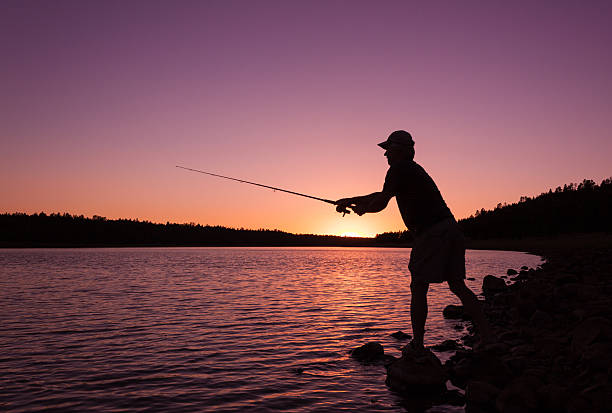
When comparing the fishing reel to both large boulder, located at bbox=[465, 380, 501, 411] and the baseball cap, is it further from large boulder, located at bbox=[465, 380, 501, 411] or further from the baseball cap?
large boulder, located at bbox=[465, 380, 501, 411]

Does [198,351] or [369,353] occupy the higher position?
[369,353]

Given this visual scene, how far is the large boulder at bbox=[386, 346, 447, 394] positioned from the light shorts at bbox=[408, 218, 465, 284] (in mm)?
962

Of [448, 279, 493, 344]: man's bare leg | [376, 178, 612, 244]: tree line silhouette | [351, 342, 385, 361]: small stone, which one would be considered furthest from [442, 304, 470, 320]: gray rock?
[376, 178, 612, 244]: tree line silhouette

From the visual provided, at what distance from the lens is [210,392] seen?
18.4 feet

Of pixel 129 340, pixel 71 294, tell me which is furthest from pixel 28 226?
pixel 129 340

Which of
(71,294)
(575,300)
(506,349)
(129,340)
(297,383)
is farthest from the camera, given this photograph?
(71,294)

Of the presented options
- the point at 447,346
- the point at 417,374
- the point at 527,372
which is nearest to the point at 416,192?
the point at 417,374

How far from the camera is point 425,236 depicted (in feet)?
17.6

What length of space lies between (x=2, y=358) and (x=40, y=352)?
57 centimetres

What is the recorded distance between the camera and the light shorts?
530 cm

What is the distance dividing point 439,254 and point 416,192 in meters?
0.75

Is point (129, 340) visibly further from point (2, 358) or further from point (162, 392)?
point (162, 392)

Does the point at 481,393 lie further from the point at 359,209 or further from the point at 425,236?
the point at 359,209

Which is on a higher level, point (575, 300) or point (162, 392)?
point (575, 300)
